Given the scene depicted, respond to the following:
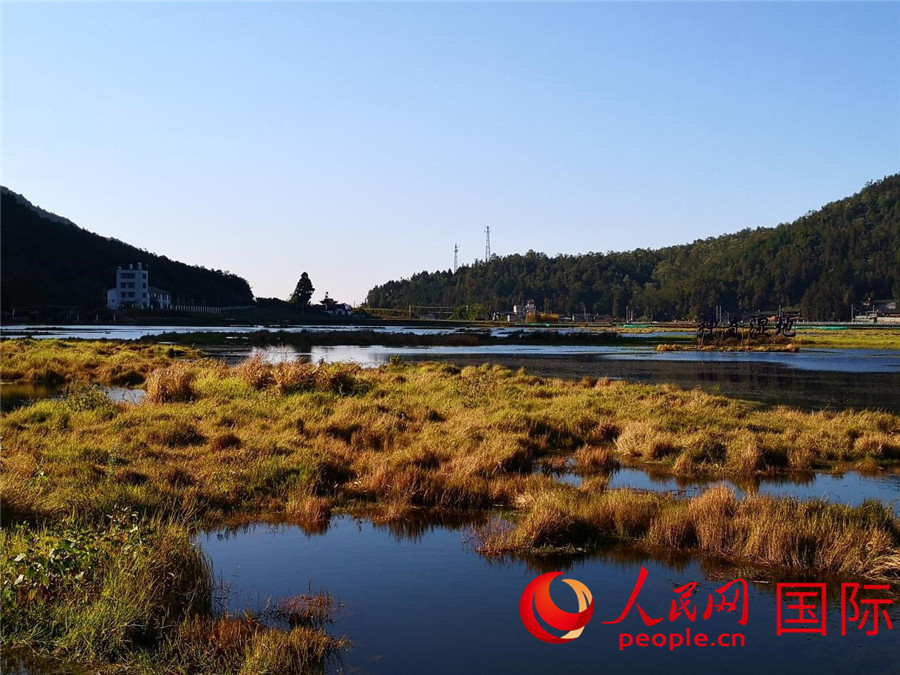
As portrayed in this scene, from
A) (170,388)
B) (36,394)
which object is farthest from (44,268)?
(170,388)

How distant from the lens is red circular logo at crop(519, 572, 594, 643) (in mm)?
9680

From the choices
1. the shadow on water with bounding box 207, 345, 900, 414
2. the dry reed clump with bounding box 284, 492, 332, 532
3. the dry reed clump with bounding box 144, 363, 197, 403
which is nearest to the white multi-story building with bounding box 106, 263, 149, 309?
the shadow on water with bounding box 207, 345, 900, 414

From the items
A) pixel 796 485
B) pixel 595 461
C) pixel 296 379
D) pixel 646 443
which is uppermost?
pixel 296 379

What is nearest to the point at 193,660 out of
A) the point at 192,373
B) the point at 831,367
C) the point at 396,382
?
the point at 192,373

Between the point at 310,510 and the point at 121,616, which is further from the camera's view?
the point at 310,510

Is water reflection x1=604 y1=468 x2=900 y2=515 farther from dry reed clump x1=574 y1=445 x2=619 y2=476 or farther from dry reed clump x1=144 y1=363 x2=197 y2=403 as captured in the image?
dry reed clump x1=144 y1=363 x2=197 y2=403

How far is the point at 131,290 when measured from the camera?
180625 mm

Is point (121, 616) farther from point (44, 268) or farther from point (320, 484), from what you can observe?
point (44, 268)

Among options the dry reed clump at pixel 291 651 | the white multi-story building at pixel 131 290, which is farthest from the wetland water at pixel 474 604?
the white multi-story building at pixel 131 290

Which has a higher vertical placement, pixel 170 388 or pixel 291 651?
pixel 170 388

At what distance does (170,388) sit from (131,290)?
165 m

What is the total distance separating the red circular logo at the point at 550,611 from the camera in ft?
31.8

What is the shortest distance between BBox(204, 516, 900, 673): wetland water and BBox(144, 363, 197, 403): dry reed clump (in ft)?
51.1

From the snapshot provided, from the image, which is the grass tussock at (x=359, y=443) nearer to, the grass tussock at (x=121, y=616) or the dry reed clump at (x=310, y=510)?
the dry reed clump at (x=310, y=510)
